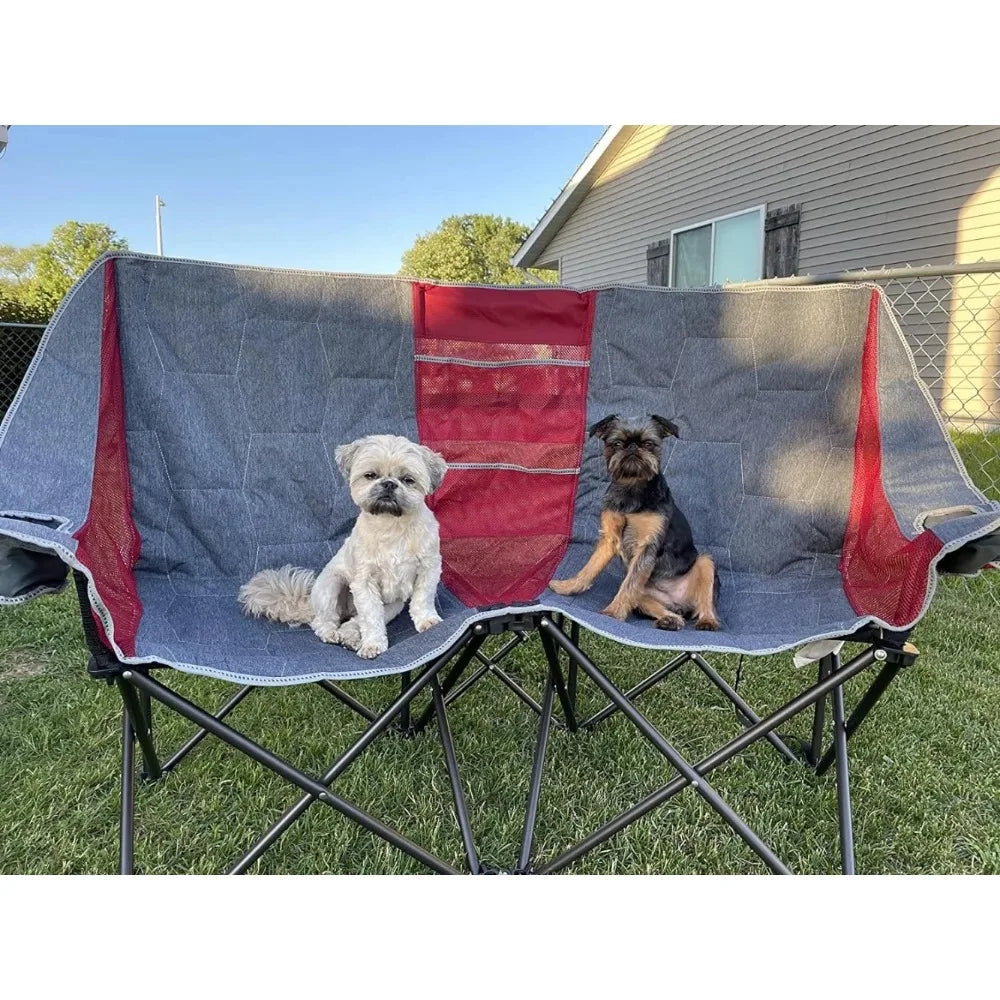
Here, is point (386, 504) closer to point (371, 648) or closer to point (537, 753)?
point (371, 648)

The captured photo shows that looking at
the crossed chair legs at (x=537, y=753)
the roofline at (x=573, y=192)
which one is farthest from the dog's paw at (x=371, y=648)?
the roofline at (x=573, y=192)

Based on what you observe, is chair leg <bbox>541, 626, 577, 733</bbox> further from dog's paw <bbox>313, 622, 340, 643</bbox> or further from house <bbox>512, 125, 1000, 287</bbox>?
house <bbox>512, 125, 1000, 287</bbox>

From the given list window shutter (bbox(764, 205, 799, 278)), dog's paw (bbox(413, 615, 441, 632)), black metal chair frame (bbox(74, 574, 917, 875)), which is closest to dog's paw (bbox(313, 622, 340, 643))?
dog's paw (bbox(413, 615, 441, 632))

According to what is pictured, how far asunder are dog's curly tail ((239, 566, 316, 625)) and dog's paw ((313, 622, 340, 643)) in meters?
0.05

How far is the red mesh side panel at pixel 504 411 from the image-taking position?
259 cm

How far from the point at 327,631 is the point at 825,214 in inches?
303

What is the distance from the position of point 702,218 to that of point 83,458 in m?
9.10

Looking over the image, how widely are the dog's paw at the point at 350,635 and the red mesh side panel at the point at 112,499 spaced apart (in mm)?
531

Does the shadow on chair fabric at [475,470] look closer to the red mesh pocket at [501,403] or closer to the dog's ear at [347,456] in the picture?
the red mesh pocket at [501,403]

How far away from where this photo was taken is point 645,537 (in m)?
2.39

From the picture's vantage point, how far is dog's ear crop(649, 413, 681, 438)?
2.40m

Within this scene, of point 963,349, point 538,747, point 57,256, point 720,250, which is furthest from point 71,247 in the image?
point 538,747

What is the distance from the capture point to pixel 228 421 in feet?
7.68
